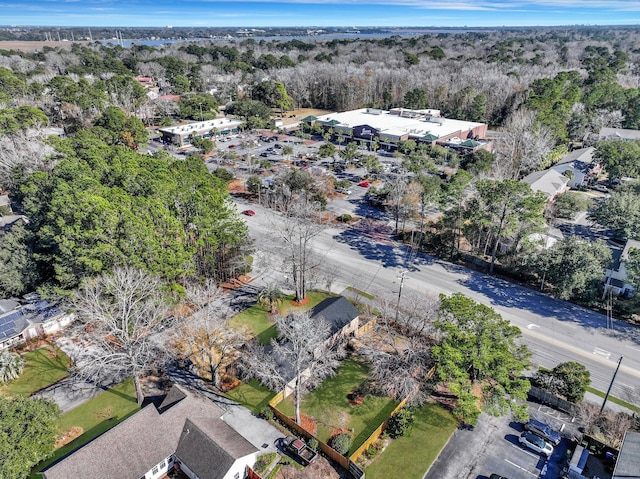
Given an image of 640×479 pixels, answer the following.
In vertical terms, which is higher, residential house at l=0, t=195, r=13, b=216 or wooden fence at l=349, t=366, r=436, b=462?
residential house at l=0, t=195, r=13, b=216

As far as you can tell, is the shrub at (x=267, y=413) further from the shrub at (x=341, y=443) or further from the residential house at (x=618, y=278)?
the residential house at (x=618, y=278)

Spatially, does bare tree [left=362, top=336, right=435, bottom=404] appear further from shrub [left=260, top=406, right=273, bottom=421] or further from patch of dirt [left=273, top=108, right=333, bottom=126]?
patch of dirt [left=273, top=108, right=333, bottom=126]

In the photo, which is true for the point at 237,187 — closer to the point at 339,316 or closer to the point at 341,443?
the point at 339,316

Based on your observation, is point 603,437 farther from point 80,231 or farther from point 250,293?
point 80,231

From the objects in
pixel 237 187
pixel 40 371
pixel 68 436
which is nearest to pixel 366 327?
pixel 68 436

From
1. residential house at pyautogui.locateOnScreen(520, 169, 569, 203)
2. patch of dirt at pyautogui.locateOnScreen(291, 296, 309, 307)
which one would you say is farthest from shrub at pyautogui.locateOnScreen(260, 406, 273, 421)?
residential house at pyautogui.locateOnScreen(520, 169, 569, 203)

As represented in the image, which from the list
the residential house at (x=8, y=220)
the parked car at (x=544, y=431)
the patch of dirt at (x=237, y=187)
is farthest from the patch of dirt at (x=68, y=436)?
the patch of dirt at (x=237, y=187)

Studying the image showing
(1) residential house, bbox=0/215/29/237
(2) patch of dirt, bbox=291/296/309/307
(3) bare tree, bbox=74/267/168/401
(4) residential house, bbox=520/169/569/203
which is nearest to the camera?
(3) bare tree, bbox=74/267/168/401
